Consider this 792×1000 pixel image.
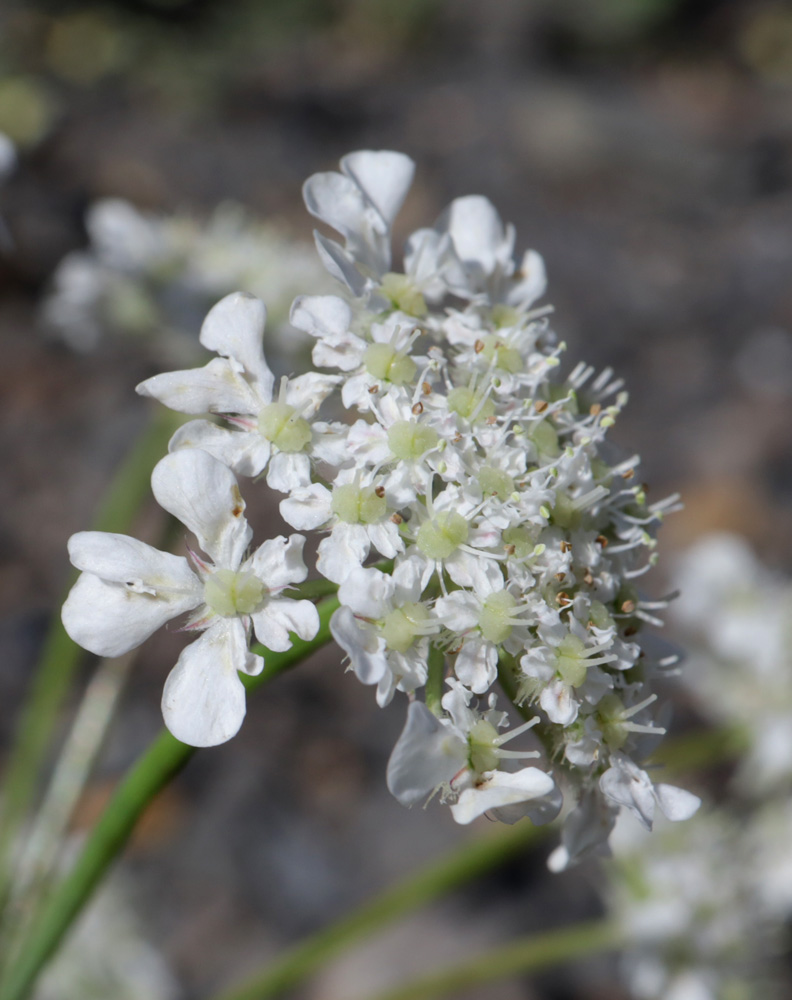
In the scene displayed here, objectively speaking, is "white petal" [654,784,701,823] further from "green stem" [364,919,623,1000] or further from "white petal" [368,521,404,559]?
"green stem" [364,919,623,1000]

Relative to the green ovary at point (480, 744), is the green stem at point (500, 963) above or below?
below

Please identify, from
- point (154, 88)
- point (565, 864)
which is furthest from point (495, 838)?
point (154, 88)

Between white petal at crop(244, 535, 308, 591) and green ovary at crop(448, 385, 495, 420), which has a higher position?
green ovary at crop(448, 385, 495, 420)

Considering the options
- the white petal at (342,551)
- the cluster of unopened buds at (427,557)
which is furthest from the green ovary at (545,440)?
the white petal at (342,551)

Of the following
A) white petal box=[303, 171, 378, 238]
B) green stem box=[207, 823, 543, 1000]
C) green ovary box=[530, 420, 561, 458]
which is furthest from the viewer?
green stem box=[207, 823, 543, 1000]

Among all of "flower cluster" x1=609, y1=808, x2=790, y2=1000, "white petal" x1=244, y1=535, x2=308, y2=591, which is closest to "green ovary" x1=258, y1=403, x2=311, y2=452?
"white petal" x1=244, y1=535, x2=308, y2=591

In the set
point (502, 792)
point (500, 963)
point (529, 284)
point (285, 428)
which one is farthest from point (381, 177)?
point (500, 963)

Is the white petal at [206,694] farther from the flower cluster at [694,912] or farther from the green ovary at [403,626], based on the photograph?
the flower cluster at [694,912]
